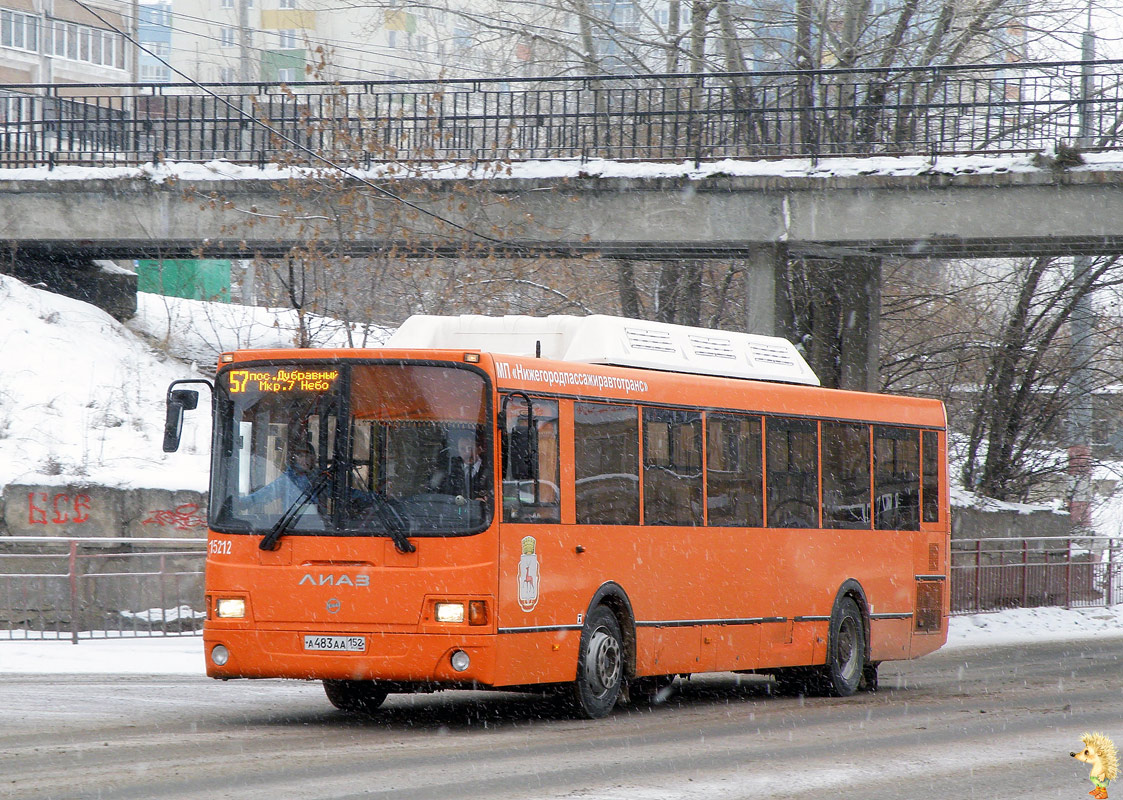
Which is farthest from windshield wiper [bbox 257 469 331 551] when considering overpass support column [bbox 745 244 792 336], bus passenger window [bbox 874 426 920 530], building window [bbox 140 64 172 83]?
building window [bbox 140 64 172 83]

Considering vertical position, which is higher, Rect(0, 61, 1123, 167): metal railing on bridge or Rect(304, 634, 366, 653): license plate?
Rect(0, 61, 1123, 167): metal railing on bridge

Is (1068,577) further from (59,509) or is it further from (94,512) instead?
(59,509)

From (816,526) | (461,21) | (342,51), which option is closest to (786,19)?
(461,21)

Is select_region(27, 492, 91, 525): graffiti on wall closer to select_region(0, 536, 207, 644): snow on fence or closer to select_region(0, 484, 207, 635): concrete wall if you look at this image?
select_region(0, 484, 207, 635): concrete wall

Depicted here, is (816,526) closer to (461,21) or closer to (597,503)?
(597,503)

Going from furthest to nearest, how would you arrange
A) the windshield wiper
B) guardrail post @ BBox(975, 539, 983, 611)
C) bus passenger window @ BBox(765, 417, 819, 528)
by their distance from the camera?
guardrail post @ BBox(975, 539, 983, 611) → bus passenger window @ BBox(765, 417, 819, 528) → the windshield wiper

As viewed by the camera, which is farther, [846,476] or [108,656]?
[108,656]

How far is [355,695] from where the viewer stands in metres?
12.1

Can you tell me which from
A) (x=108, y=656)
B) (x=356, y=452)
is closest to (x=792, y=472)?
(x=356, y=452)

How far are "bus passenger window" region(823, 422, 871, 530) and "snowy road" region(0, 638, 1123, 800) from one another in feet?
5.51

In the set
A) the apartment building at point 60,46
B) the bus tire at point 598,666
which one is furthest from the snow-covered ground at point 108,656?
the apartment building at point 60,46

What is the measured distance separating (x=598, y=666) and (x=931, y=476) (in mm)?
6270

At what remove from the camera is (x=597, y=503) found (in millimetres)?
11797

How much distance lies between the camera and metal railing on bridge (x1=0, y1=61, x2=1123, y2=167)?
74.6 feet
